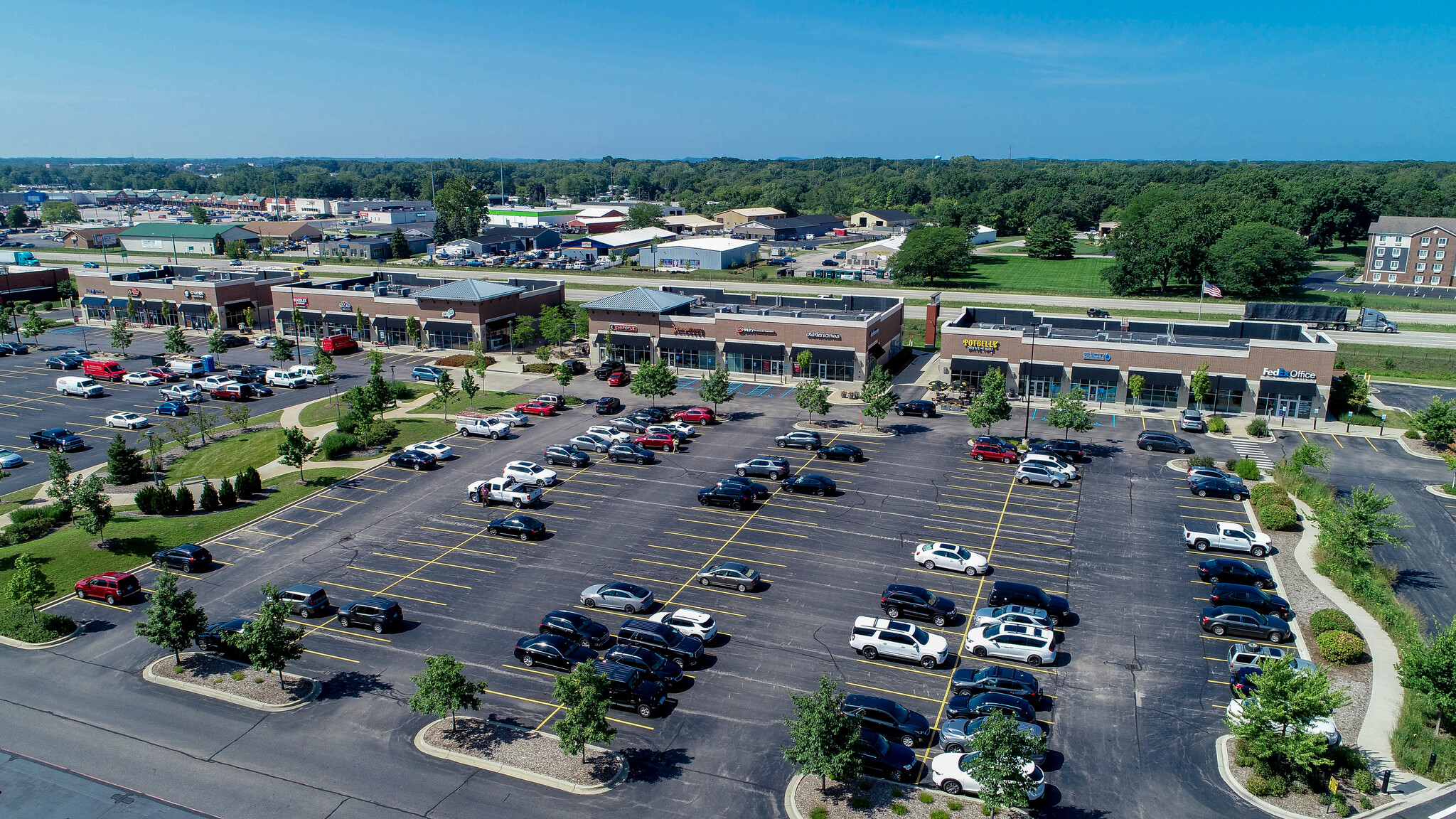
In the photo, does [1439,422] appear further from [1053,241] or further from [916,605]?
[1053,241]

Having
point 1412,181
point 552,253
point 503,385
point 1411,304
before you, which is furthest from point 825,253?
point 1412,181

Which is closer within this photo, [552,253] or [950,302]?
[950,302]

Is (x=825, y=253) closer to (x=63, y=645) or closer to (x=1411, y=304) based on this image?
(x=1411, y=304)

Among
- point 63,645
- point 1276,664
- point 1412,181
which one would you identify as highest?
point 1412,181

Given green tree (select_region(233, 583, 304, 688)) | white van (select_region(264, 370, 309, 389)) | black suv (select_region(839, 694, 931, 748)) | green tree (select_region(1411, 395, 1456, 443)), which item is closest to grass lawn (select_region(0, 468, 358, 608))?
green tree (select_region(233, 583, 304, 688))

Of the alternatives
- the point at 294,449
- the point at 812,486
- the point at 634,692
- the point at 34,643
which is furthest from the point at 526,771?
the point at 294,449

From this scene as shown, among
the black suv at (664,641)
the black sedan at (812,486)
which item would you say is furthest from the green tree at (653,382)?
the black suv at (664,641)
